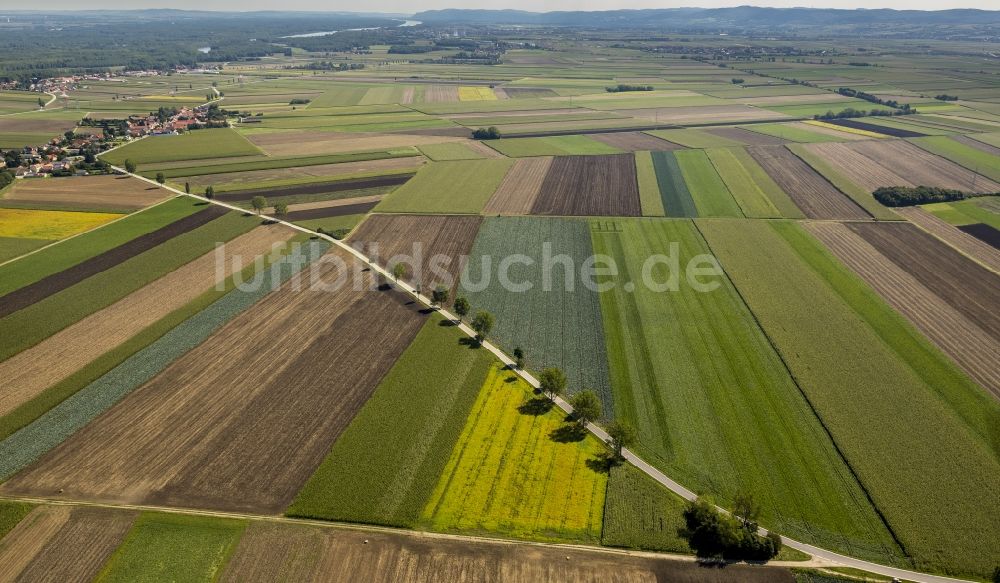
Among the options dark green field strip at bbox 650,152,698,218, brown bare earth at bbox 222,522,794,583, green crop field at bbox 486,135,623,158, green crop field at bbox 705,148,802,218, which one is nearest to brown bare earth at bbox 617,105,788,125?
green crop field at bbox 486,135,623,158

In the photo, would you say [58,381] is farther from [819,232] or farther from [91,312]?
[819,232]

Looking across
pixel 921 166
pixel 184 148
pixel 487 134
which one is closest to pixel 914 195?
pixel 921 166

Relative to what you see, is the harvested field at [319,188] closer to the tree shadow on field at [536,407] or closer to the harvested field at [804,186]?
the tree shadow on field at [536,407]

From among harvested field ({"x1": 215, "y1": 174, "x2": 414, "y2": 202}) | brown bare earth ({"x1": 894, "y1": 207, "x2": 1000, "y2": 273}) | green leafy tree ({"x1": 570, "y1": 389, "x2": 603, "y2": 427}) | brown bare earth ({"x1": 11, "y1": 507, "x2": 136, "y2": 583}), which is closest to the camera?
brown bare earth ({"x1": 11, "y1": 507, "x2": 136, "y2": 583})

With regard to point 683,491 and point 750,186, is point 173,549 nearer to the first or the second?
point 683,491

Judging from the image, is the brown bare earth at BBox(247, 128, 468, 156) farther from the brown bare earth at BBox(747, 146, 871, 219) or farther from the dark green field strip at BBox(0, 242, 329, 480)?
the brown bare earth at BBox(747, 146, 871, 219)

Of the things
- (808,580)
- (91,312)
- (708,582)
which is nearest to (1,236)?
(91,312)

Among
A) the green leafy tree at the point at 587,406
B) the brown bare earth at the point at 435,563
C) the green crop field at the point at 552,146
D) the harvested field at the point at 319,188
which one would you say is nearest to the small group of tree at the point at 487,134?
the green crop field at the point at 552,146
